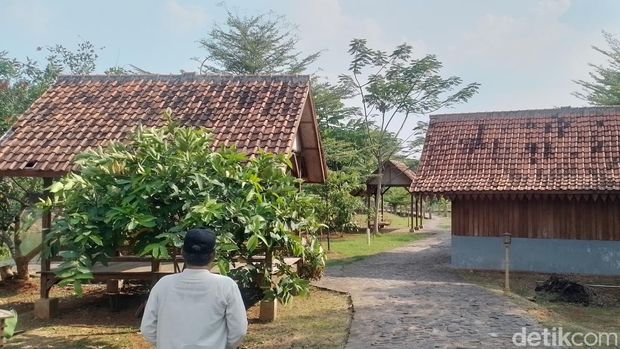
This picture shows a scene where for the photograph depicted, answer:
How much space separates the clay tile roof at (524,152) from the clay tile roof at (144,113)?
5.75 metres

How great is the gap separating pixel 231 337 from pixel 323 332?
4.59 meters

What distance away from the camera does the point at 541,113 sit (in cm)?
1580

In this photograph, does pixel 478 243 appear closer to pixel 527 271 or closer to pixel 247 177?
pixel 527 271

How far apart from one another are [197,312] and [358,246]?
729 inches

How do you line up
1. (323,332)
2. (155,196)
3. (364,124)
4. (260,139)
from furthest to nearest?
1. (364,124)
2. (260,139)
3. (323,332)
4. (155,196)

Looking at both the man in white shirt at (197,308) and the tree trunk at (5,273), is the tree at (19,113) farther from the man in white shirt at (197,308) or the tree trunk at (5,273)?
the man in white shirt at (197,308)

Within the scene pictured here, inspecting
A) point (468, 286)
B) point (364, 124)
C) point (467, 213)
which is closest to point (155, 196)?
point (468, 286)

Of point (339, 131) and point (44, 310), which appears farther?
point (339, 131)

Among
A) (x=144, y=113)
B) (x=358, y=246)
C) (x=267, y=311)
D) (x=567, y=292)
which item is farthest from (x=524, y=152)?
(x=144, y=113)

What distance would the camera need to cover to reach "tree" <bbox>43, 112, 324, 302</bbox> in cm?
677

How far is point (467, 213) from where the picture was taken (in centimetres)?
1436

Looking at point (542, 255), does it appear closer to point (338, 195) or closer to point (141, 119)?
point (338, 195)

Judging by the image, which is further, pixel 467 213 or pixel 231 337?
pixel 467 213

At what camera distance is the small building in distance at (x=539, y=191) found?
13250 mm
